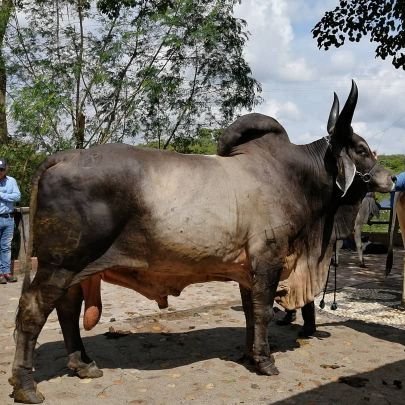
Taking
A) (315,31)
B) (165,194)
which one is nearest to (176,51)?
(315,31)

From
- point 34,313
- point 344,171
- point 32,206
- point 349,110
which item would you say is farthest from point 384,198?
point 34,313

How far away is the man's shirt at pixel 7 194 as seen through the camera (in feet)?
30.9

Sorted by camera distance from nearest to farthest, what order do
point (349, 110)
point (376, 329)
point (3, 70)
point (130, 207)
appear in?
point (130, 207) → point (349, 110) → point (376, 329) → point (3, 70)

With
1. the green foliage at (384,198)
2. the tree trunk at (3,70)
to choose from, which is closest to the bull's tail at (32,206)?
the tree trunk at (3,70)

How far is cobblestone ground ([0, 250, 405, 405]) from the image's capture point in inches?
187

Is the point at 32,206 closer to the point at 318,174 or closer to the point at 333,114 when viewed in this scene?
the point at 318,174

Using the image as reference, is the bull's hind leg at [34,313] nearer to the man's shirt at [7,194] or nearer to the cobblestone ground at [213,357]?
the cobblestone ground at [213,357]

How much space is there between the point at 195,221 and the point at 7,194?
5.49 m

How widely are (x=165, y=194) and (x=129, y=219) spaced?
0.35 meters

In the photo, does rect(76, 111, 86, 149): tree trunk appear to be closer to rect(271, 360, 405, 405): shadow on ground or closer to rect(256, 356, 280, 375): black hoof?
rect(256, 356, 280, 375): black hoof

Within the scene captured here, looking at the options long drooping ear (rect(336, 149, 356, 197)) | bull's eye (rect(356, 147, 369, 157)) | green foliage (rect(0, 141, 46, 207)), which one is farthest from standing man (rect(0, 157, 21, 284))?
bull's eye (rect(356, 147, 369, 157))

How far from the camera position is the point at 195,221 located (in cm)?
485

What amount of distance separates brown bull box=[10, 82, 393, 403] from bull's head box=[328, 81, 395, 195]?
1 cm

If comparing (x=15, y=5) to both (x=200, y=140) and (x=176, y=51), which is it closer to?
(x=176, y=51)
